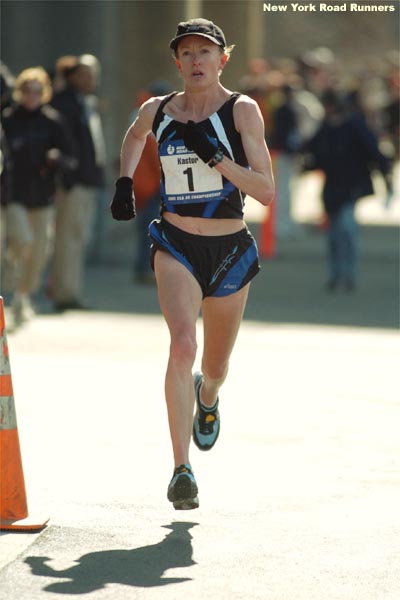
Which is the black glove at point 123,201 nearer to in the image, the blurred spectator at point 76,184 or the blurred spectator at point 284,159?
the blurred spectator at point 76,184

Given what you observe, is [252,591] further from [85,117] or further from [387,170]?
[387,170]

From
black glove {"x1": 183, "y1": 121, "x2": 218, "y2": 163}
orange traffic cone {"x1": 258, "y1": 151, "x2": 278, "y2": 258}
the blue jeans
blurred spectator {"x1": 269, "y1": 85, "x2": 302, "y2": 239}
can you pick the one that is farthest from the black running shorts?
blurred spectator {"x1": 269, "y1": 85, "x2": 302, "y2": 239}

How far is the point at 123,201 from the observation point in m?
6.83

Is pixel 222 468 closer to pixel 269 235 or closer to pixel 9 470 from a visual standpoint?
pixel 9 470

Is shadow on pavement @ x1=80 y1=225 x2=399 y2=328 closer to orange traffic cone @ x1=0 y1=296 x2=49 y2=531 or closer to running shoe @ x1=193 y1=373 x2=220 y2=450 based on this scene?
running shoe @ x1=193 y1=373 x2=220 y2=450

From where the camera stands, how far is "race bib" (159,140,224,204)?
6.63 meters

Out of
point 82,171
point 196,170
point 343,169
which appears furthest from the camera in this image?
point 343,169

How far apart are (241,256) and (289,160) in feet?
43.8

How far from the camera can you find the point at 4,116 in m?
12.8

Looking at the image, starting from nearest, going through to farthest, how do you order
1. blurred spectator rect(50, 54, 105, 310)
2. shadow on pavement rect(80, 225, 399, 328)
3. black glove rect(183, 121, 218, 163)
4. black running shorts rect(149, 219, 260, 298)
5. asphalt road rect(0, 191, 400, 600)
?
asphalt road rect(0, 191, 400, 600) → black glove rect(183, 121, 218, 163) → black running shorts rect(149, 219, 260, 298) → blurred spectator rect(50, 54, 105, 310) → shadow on pavement rect(80, 225, 399, 328)

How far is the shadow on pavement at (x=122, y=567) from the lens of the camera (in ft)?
18.0

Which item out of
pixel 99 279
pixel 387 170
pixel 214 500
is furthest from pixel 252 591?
pixel 99 279

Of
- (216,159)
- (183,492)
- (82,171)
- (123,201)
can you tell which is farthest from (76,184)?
(183,492)

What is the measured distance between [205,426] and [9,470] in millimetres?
1509
